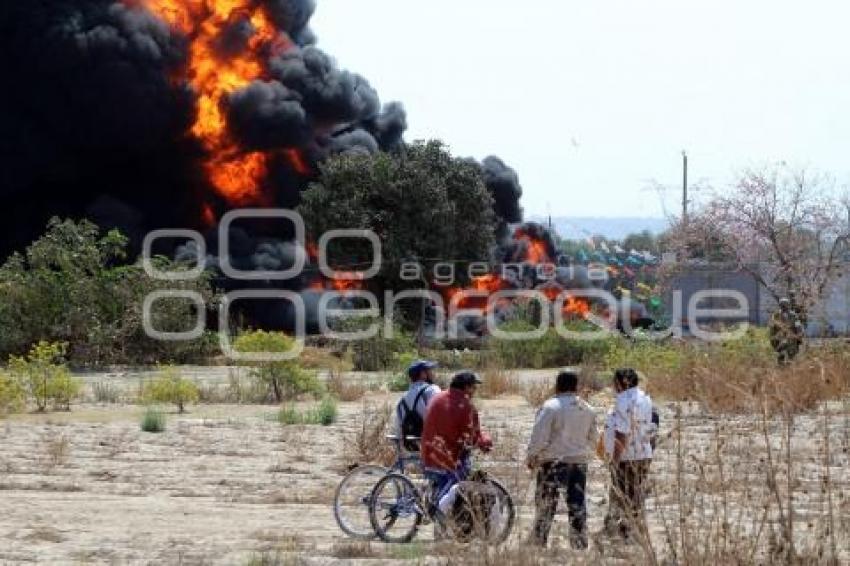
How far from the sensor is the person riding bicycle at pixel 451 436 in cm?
981

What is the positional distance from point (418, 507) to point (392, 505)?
252 mm

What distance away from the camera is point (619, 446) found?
961 cm

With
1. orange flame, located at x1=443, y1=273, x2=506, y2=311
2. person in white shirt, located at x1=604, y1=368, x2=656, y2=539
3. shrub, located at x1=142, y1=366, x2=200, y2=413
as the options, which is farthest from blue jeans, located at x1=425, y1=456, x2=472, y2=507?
orange flame, located at x1=443, y1=273, x2=506, y2=311

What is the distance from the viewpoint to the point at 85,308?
34281 mm

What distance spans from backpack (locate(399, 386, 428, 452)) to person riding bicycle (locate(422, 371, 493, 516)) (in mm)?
493

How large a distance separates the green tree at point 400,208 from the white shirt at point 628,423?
3439cm

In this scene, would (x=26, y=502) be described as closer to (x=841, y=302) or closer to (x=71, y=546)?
(x=71, y=546)

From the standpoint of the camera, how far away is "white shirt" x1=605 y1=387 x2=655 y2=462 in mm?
9445

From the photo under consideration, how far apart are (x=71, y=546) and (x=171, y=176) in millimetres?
46162

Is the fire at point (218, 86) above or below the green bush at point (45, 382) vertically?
above

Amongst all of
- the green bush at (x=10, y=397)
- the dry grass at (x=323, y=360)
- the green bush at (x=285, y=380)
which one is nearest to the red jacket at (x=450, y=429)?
the green bush at (x=10, y=397)

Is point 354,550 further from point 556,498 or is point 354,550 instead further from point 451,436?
point 556,498

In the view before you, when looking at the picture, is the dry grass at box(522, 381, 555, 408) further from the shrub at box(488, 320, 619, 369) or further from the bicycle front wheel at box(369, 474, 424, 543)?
the bicycle front wheel at box(369, 474, 424, 543)

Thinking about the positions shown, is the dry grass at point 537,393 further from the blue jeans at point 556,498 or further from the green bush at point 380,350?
the blue jeans at point 556,498
